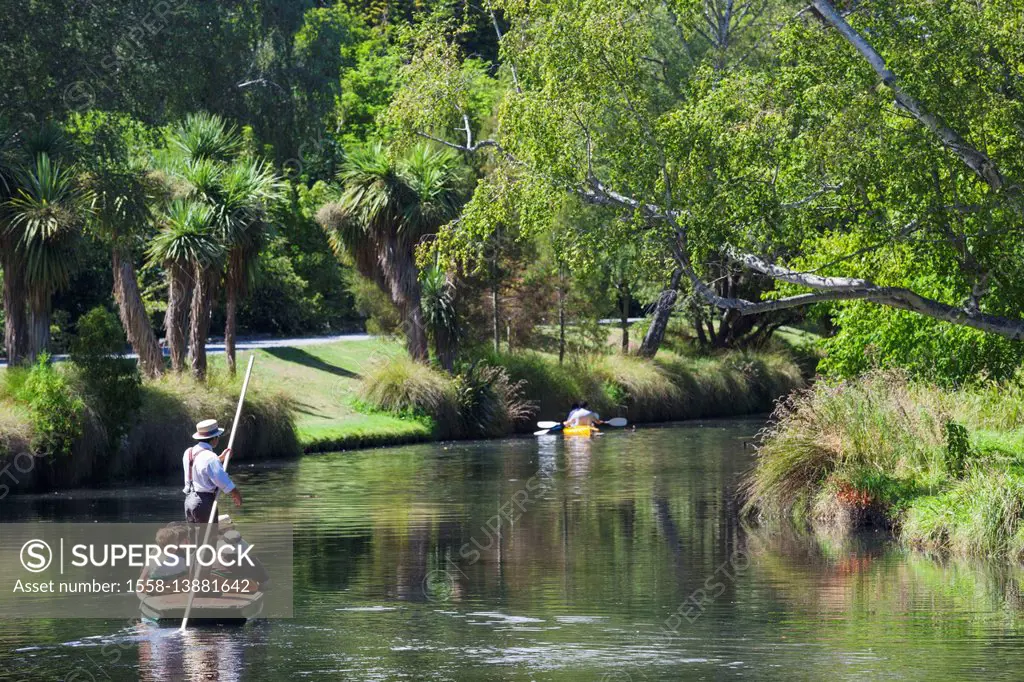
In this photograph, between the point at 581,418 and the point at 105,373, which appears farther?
the point at 581,418

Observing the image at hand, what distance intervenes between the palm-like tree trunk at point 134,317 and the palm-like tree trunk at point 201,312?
1061 mm

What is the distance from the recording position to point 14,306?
33.4 meters

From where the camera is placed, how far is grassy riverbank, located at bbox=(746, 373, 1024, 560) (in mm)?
21703

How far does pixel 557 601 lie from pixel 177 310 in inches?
909

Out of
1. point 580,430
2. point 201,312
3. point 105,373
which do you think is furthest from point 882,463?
point 580,430

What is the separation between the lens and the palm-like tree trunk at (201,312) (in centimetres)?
3838

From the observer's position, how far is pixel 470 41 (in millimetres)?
85812

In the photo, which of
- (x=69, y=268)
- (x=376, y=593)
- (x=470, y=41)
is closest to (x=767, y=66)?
(x=376, y=593)

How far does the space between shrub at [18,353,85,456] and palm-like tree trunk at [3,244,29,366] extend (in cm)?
258

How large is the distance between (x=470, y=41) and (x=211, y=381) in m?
52.3

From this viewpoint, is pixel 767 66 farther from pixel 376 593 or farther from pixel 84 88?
pixel 84 88

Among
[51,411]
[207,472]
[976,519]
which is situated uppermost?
[51,411]

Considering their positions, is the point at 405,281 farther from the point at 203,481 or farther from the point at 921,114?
the point at 203,481

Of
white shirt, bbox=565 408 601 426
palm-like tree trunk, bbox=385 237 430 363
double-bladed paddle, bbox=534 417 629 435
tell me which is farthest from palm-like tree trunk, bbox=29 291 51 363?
white shirt, bbox=565 408 601 426
